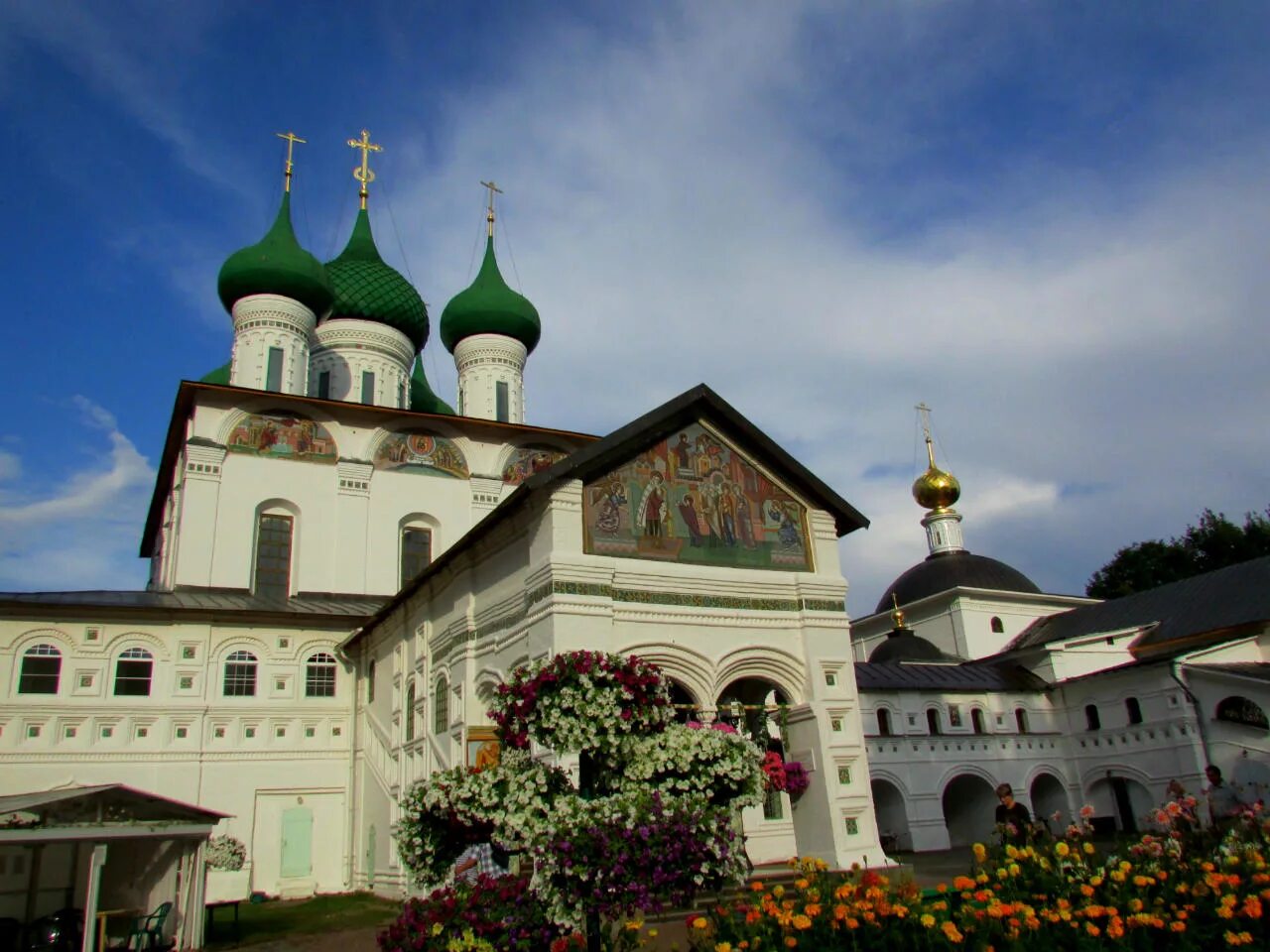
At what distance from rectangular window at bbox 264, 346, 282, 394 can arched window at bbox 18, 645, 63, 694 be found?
8165mm

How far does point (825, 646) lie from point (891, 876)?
2.80 meters

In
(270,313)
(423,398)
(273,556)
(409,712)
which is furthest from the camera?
(423,398)

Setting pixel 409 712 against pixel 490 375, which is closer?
pixel 409 712

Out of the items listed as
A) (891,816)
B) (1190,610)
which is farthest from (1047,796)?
(1190,610)

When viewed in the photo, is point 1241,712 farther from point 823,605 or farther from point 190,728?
point 190,728

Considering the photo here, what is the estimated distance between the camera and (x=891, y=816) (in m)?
22.4

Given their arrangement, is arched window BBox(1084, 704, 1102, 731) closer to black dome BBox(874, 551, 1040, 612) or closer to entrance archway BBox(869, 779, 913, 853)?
entrance archway BBox(869, 779, 913, 853)

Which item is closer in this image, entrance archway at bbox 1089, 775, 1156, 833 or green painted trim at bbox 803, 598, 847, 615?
green painted trim at bbox 803, 598, 847, 615

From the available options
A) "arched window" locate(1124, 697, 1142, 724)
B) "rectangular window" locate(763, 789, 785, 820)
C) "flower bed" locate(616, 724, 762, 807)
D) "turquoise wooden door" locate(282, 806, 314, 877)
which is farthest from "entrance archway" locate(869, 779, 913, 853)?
"flower bed" locate(616, 724, 762, 807)

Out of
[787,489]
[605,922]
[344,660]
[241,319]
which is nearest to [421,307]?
[241,319]

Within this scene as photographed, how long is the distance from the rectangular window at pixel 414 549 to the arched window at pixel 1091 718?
15.7 meters

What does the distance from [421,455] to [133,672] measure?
7.88 metres

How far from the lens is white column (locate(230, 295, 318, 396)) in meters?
24.2

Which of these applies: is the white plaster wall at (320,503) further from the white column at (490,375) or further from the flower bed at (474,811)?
the flower bed at (474,811)
